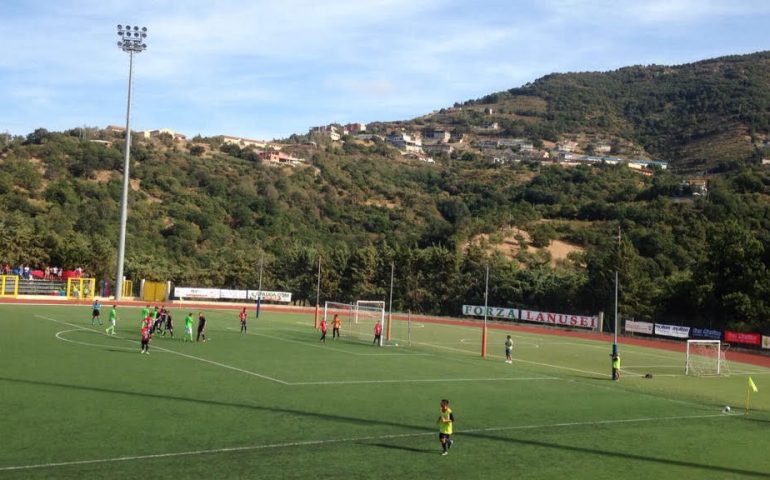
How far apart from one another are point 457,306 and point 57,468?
72812 mm

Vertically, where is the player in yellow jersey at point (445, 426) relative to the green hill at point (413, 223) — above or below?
below

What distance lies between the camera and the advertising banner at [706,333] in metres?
57.9

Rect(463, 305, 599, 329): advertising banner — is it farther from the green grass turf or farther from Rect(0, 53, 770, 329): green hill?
the green grass turf

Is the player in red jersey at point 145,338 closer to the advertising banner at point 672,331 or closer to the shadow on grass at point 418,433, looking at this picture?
the shadow on grass at point 418,433

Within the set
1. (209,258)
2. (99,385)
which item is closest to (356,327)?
(99,385)

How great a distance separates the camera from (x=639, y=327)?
64625 millimetres

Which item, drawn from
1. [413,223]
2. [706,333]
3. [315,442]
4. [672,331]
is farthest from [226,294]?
[315,442]

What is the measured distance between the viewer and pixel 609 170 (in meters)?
166

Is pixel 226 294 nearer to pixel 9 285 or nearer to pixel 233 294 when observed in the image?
pixel 233 294

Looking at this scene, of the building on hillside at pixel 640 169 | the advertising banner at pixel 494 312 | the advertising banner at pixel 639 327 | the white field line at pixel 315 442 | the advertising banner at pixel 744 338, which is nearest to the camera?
the white field line at pixel 315 442

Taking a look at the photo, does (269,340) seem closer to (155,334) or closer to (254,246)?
(155,334)

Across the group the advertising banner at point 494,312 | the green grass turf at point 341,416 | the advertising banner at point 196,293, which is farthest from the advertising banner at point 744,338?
the advertising banner at point 196,293

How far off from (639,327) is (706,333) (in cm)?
662

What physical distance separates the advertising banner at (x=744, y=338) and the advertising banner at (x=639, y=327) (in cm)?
746
